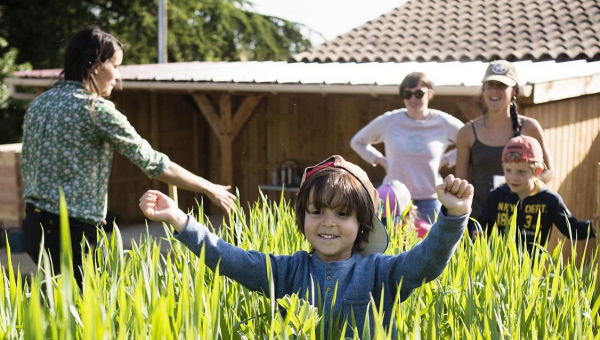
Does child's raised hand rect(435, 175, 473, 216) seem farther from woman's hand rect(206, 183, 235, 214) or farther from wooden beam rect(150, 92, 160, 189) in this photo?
wooden beam rect(150, 92, 160, 189)

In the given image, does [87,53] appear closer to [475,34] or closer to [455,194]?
[455,194]

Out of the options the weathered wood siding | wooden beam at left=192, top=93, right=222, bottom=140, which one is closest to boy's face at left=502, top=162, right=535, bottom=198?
the weathered wood siding

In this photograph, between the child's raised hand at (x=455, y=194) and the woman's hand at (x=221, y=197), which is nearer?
the child's raised hand at (x=455, y=194)

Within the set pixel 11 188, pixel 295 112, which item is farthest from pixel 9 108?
pixel 295 112

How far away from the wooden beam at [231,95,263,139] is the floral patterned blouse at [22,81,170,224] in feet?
23.5

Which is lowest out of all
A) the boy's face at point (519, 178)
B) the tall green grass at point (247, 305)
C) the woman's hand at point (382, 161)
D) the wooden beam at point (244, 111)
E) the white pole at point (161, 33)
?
the tall green grass at point (247, 305)

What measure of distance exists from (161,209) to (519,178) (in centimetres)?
204

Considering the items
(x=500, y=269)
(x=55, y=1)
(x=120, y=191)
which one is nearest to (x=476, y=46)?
(x=120, y=191)

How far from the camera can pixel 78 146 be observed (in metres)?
3.08

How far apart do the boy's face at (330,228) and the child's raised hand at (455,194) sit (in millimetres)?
289

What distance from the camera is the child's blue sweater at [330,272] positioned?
1893mm

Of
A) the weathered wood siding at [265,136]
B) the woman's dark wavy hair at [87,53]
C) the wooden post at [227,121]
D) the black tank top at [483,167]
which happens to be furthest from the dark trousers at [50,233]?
the wooden post at [227,121]

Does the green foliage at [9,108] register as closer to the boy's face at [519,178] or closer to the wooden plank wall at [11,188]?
the wooden plank wall at [11,188]

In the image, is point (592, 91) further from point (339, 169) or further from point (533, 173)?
point (339, 169)
